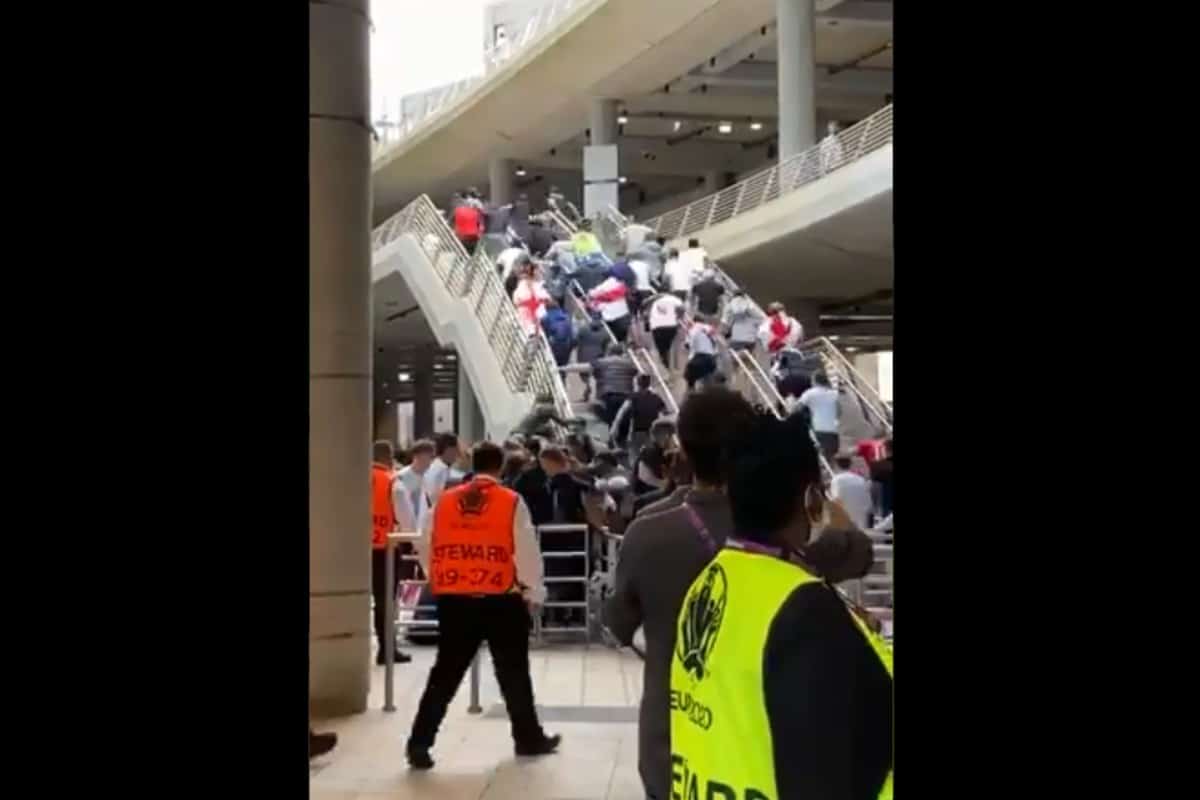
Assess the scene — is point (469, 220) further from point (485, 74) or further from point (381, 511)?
point (485, 74)

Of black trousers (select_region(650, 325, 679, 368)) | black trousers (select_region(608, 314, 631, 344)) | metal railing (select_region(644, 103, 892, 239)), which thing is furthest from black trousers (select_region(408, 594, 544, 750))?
metal railing (select_region(644, 103, 892, 239))

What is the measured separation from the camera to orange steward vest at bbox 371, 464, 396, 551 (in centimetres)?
1154

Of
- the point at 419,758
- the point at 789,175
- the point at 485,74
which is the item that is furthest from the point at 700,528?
the point at 485,74

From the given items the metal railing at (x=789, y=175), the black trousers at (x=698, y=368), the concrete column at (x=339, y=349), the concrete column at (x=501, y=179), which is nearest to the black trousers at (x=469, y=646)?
the concrete column at (x=339, y=349)

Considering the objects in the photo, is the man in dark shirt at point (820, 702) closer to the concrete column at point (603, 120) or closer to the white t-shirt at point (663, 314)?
the white t-shirt at point (663, 314)

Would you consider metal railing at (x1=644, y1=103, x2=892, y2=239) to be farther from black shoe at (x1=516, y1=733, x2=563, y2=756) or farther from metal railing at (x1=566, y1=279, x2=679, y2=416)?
black shoe at (x1=516, y1=733, x2=563, y2=756)

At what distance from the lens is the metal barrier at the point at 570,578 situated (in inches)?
497

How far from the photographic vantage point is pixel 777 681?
250cm

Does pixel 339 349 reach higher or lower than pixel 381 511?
higher

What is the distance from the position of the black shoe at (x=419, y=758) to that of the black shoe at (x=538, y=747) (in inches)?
22.1

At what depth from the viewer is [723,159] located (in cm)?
4875

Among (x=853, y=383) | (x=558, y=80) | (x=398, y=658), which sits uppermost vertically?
(x=558, y=80)

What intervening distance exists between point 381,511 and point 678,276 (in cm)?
964

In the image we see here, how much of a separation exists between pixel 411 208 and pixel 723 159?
18.3 metres
